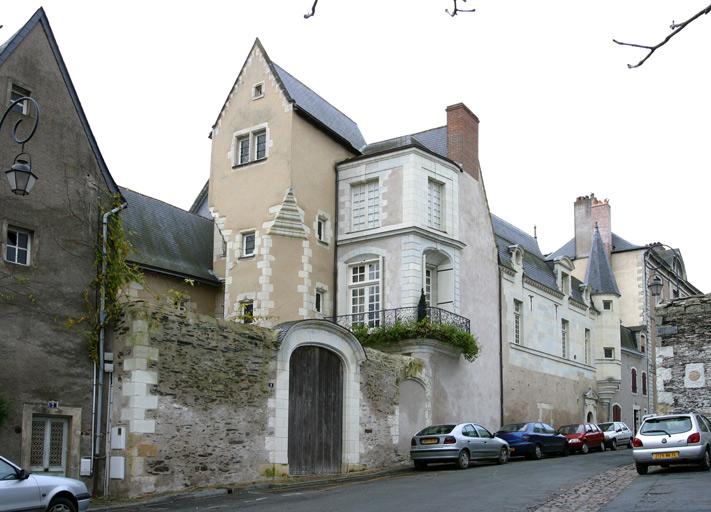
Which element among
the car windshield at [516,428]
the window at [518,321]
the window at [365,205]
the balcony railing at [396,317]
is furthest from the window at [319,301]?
the window at [518,321]

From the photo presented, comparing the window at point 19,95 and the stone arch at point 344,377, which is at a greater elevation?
the window at point 19,95

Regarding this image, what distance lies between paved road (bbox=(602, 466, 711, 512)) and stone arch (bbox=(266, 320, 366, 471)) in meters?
7.40

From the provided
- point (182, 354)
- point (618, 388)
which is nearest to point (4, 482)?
point (182, 354)

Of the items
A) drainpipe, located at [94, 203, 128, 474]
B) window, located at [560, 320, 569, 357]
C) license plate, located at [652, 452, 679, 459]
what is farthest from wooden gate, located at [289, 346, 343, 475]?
window, located at [560, 320, 569, 357]

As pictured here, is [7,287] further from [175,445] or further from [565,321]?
[565,321]

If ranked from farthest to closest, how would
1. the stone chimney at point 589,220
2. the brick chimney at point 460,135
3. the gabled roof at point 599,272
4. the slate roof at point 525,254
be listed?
the stone chimney at point 589,220, the gabled roof at point 599,272, the slate roof at point 525,254, the brick chimney at point 460,135

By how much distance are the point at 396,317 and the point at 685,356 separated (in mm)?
8681

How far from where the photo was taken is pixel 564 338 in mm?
40281

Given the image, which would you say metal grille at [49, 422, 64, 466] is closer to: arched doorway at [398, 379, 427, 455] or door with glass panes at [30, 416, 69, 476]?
door with glass panes at [30, 416, 69, 476]

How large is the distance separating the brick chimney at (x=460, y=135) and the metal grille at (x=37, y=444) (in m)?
19.3

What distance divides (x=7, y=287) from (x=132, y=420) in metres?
3.42

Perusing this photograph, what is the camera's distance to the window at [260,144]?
29.6 meters

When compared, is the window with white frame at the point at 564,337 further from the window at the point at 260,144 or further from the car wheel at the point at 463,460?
the window at the point at 260,144

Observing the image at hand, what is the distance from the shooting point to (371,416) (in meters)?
23.7
